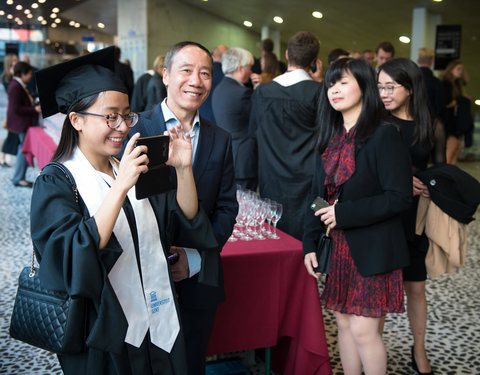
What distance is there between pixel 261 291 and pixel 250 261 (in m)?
0.16

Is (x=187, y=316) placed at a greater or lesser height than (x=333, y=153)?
lesser

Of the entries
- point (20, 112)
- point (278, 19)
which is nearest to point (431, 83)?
→ point (20, 112)

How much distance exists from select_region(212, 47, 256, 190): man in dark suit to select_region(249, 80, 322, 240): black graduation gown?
0.65m

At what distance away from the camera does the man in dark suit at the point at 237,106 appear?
4.51 metres

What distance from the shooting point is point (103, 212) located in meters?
1.37

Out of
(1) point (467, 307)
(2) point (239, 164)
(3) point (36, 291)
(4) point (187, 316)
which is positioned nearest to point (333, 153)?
(4) point (187, 316)

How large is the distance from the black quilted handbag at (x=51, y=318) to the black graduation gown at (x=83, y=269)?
34 mm

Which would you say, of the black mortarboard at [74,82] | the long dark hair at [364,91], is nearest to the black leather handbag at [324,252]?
the long dark hair at [364,91]

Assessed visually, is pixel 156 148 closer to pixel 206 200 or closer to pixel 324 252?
pixel 206 200

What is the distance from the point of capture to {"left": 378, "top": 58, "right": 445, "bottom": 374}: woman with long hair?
2490 mm

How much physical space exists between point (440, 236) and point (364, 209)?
0.69 metres

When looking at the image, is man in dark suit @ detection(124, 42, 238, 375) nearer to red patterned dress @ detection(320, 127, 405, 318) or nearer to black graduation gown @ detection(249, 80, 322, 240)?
red patterned dress @ detection(320, 127, 405, 318)

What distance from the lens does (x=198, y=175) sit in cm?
189

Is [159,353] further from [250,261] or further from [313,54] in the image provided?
[313,54]
